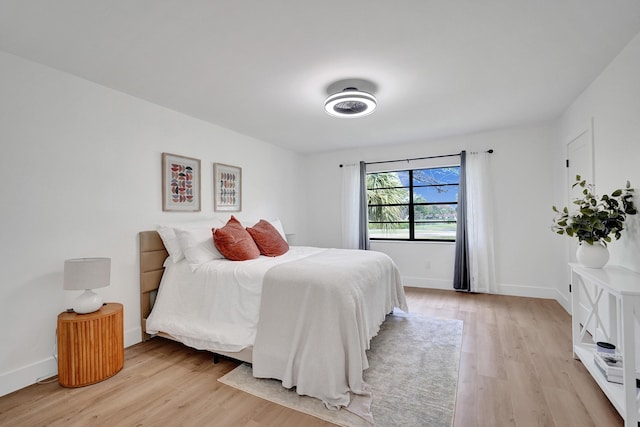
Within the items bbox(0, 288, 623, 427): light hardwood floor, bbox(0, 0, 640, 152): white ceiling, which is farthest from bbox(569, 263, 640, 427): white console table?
bbox(0, 0, 640, 152): white ceiling

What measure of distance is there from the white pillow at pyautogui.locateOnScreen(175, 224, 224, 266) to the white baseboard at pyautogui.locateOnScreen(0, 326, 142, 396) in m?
1.23

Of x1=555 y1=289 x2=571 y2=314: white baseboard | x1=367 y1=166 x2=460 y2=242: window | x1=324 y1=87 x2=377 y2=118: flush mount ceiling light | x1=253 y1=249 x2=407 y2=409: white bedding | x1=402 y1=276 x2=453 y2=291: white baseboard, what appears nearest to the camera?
x1=253 y1=249 x2=407 y2=409: white bedding

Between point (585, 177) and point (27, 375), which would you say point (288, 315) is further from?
point (585, 177)

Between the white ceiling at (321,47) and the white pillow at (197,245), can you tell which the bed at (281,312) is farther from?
the white ceiling at (321,47)

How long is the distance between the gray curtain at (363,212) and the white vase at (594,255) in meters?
3.10

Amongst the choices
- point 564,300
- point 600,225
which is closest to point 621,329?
point 600,225

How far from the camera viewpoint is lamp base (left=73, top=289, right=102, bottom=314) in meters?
2.15

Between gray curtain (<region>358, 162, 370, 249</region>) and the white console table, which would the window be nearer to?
gray curtain (<region>358, 162, 370, 249</region>)

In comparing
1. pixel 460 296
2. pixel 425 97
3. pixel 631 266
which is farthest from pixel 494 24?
pixel 460 296

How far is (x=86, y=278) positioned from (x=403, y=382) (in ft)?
8.03

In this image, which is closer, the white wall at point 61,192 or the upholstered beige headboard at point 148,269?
the white wall at point 61,192

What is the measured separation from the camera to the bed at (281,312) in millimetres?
1904

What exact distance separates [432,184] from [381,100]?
2.27 meters

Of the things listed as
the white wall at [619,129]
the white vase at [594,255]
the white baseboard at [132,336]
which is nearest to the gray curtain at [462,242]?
the white wall at [619,129]
